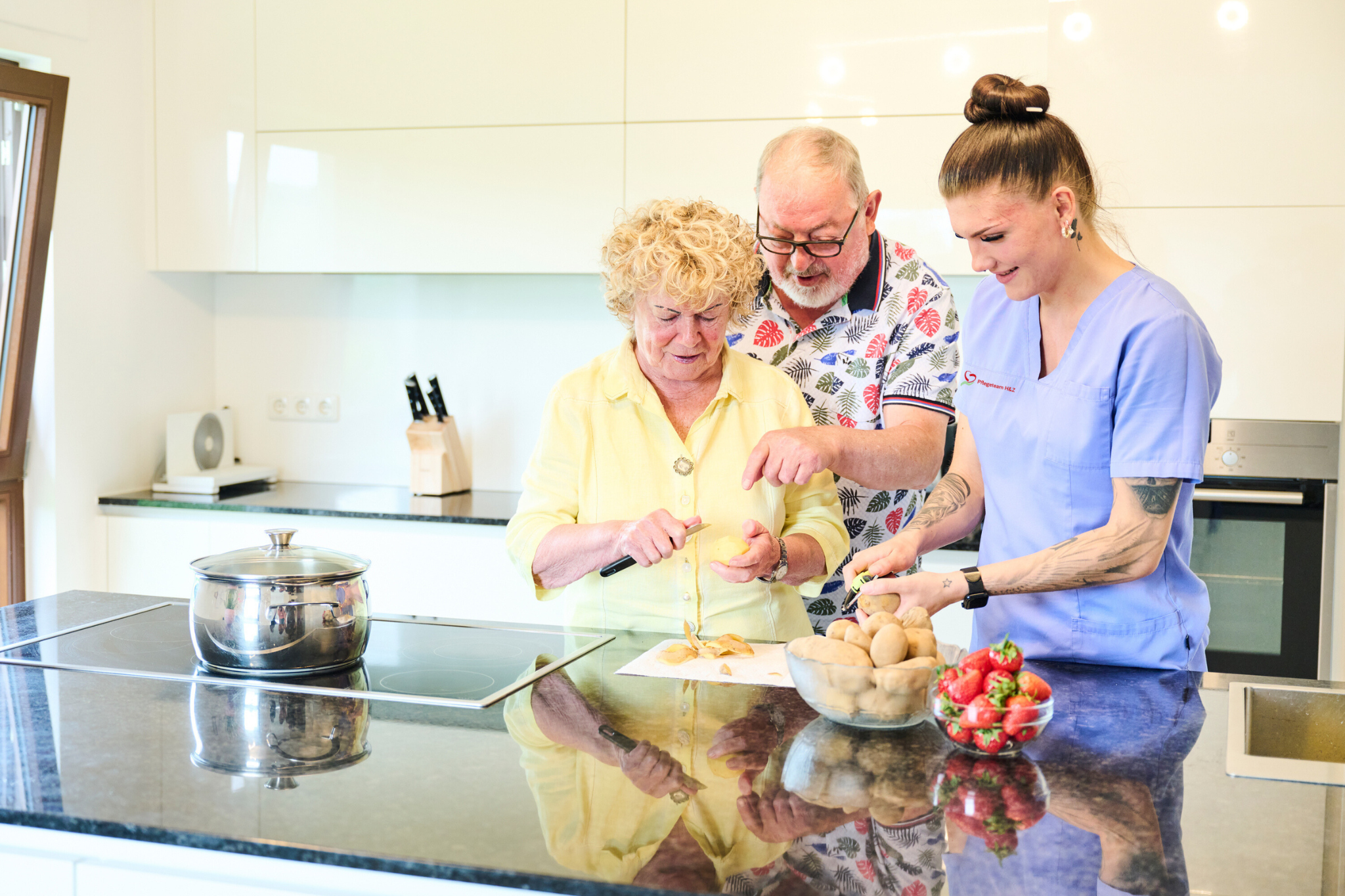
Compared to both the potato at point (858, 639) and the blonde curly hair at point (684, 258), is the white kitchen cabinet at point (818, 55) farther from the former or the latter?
Result: the potato at point (858, 639)

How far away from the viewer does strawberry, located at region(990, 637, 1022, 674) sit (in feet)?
3.77

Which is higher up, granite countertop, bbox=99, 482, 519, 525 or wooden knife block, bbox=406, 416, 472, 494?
wooden knife block, bbox=406, 416, 472, 494

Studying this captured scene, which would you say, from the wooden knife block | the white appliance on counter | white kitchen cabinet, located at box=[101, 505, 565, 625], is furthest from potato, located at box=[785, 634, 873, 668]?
the white appliance on counter

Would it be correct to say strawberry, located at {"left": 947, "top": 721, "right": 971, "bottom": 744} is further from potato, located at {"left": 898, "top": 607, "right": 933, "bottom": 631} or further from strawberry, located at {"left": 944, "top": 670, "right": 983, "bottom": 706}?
potato, located at {"left": 898, "top": 607, "right": 933, "bottom": 631}

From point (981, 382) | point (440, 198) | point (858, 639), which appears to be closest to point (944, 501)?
point (981, 382)

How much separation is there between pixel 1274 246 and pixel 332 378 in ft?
9.14

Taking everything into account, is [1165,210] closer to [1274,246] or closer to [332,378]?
[1274,246]

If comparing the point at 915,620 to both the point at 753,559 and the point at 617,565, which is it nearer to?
the point at 753,559

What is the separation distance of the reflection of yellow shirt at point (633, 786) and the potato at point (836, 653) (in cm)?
15

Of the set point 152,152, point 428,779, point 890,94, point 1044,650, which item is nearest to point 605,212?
point 890,94

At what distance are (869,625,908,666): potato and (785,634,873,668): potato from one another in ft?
0.03

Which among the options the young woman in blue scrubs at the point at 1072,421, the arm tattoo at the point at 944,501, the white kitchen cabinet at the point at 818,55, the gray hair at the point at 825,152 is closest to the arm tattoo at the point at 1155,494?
the young woman in blue scrubs at the point at 1072,421

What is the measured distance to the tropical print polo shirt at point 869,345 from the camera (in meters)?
1.94

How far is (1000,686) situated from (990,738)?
5cm
